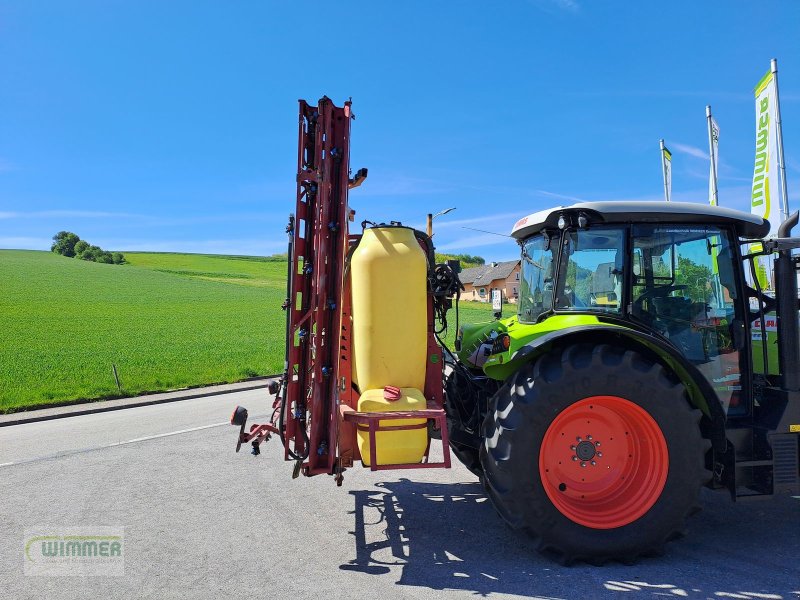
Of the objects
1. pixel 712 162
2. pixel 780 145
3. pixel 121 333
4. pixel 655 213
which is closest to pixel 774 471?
pixel 655 213

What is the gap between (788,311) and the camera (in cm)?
Answer: 386

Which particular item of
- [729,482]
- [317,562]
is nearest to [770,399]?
[729,482]

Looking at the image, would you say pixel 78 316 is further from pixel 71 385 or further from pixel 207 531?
pixel 207 531

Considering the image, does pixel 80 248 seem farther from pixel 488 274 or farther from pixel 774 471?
pixel 774 471

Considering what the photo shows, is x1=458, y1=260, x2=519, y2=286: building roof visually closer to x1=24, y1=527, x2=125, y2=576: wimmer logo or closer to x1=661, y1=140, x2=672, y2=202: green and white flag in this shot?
x1=661, y1=140, x2=672, y2=202: green and white flag

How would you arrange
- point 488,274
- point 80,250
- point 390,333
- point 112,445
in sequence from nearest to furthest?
point 390,333 < point 112,445 < point 488,274 < point 80,250

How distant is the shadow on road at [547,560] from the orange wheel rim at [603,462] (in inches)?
13.1

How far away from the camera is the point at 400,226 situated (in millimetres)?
3938

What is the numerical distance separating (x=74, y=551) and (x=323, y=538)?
65.0 inches

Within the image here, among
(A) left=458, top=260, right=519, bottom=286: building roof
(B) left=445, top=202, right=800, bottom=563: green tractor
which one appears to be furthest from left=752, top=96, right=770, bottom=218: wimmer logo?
(A) left=458, top=260, right=519, bottom=286: building roof

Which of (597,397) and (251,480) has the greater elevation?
(597,397)

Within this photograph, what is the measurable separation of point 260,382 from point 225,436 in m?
6.04

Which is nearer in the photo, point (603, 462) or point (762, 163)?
point (603, 462)

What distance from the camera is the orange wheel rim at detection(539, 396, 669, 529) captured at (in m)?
3.61
